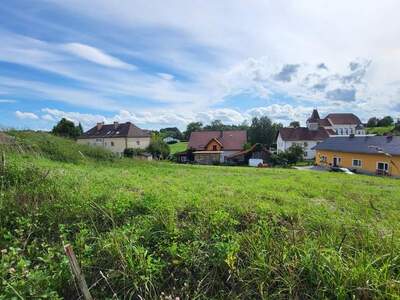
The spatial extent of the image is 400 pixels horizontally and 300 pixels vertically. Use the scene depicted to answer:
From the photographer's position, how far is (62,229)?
10.1ft

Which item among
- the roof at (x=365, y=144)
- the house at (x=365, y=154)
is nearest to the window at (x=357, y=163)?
the house at (x=365, y=154)

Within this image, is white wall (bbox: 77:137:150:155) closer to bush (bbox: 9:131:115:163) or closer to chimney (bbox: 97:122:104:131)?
chimney (bbox: 97:122:104:131)

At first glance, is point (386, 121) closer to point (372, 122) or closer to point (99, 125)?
point (372, 122)

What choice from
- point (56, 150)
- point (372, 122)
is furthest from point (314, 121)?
point (56, 150)

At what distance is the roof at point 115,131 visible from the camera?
1870 inches

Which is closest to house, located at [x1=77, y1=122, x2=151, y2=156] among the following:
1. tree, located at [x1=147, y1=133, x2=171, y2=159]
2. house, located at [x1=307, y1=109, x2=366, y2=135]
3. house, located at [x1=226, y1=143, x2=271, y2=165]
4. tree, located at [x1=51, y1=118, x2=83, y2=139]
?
tree, located at [x1=147, y1=133, x2=171, y2=159]

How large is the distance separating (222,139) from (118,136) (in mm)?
18156

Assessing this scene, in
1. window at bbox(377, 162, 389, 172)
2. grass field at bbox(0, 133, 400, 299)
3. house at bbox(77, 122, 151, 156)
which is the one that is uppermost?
house at bbox(77, 122, 151, 156)

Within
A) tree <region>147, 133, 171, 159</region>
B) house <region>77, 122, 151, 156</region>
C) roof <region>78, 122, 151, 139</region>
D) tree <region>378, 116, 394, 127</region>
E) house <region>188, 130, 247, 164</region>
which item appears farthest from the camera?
tree <region>378, 116, 394, 127</region>

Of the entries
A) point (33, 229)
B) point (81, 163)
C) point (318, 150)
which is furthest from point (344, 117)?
point (33, 229)

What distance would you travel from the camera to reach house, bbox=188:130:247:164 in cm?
4731

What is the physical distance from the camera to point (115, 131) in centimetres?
4834

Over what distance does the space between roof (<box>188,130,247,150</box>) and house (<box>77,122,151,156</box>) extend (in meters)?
8.73

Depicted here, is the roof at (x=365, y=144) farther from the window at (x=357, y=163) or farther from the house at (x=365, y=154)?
the window at (x=357, y=163)
